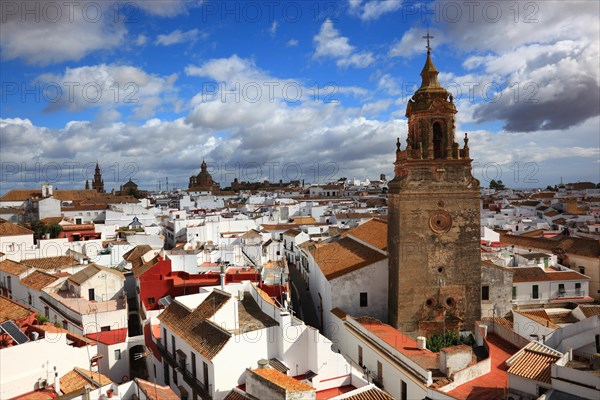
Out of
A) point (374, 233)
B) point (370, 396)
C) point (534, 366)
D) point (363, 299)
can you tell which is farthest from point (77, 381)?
point (374, 233)

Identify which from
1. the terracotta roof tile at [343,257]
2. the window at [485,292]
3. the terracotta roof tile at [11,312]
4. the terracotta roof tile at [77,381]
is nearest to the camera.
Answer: the terracotta roof tile at [77,381]

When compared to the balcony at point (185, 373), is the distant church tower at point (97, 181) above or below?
above

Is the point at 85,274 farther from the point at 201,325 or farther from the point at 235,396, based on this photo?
the point at 235,396

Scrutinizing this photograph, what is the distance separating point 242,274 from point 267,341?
8.89 meters

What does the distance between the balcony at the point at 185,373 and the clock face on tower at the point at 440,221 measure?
12.0m

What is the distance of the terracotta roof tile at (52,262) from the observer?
2798 centimetres

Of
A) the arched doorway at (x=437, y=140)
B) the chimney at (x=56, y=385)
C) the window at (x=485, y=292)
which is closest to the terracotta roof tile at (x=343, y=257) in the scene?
the window at (x=485, y=292)

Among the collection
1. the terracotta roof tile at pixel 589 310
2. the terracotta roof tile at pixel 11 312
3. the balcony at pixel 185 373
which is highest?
the terracotta roof tile at pixel 11 312

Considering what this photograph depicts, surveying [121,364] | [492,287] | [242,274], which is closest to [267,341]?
[121,364]

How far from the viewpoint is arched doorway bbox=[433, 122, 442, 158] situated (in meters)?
22.0

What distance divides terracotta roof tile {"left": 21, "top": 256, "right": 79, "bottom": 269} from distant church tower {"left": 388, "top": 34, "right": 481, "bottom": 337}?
19818mm

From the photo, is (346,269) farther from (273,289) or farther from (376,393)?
(376,393)

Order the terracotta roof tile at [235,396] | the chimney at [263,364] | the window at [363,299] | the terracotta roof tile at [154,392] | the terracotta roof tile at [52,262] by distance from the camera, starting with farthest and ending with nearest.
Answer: the terracotta roof tile at [52,262], the window at [363,299], the chimney at [263,364], the terracotta roof tile at [235,396], the terracotta roof tile at [154,392]

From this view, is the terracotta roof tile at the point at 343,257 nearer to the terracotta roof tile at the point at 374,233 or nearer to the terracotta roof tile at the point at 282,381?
the terracotta roof tile at the point at 374,233
